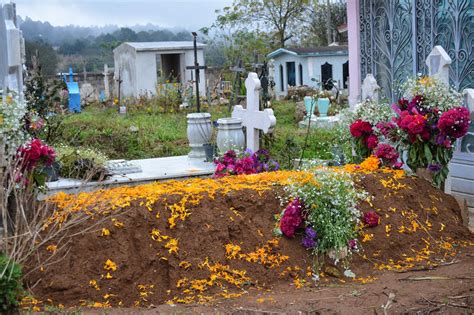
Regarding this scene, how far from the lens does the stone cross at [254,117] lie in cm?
1010

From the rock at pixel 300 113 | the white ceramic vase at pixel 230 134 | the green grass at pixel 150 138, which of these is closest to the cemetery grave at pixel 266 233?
the white ceramic vase at pixel 230 134

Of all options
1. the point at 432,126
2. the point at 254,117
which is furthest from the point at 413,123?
the point at 254,117

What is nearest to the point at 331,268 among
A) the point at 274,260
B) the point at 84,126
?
the point at 274,260

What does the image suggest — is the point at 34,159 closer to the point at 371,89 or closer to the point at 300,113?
the point at 371,89

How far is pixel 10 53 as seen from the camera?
361 inches

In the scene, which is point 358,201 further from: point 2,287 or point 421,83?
point 2,287

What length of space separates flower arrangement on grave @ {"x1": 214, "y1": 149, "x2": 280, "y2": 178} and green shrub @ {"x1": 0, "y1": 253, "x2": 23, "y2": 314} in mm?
4796

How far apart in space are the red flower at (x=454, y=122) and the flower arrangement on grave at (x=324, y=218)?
5.32 ft

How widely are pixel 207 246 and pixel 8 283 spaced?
87.2 inches

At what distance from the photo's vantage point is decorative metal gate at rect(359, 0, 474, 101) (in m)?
9.38

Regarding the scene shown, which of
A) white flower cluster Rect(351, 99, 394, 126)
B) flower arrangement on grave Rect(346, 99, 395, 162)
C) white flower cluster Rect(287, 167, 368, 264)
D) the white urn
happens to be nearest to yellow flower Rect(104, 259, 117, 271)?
white flower cluster Rect(287, 167, 368, 264)

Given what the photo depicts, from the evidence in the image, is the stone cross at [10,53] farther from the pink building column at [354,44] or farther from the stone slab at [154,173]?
the pink building column at [354,44]

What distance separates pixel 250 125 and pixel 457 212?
397cm

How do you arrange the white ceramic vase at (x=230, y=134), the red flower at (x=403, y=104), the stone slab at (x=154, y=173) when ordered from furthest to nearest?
1. the white ceramic vase at (x=230, y=134)
2. the stone slab at (x=154, y=173)
3. the red flower at (x=403, y=104)
